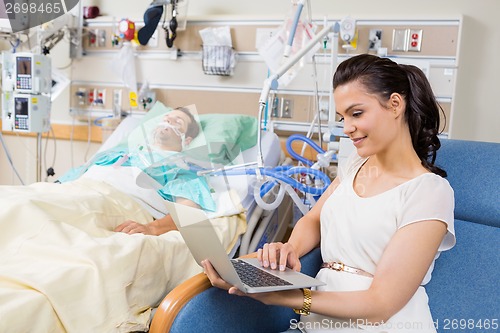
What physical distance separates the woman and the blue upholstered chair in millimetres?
68

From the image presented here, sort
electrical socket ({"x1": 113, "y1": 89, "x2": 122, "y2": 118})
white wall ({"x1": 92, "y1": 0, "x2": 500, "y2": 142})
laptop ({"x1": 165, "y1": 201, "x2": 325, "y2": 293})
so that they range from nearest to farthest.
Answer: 1. laptop ({"x1": 165, "y1": 201, "x2": 325, "y2": 293})
2. white wall ({"x1": 92, "y1": 0, "x2": 500, "y2": 142})
3. electrical socket ({"x1": 113, "y1": 89, "x2": 122, "y2": 118})

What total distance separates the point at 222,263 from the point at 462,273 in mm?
706

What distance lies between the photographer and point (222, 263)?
1.04 metres

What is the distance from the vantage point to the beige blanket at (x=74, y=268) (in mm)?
1210

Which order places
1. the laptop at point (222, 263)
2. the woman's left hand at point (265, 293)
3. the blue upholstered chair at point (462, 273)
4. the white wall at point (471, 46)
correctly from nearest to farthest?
the laptop at point (222, 263) → the woman's left hand at point (265, 293) → the blue upholstered chair at point (462, 273) → the white wall at point (471, 46)

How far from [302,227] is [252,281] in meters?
0.43

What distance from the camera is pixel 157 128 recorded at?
196 centimetres

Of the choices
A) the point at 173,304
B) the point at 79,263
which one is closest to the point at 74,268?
the point at 79,263

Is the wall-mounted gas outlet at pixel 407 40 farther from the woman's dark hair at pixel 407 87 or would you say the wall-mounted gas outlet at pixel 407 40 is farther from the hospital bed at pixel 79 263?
the woman's dark hair at pixel 407 87

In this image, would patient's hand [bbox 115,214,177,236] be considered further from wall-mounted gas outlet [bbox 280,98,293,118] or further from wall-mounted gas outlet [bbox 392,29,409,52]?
wall-mounted gas outlet [bbox 392,29,409,52]

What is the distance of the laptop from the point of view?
1.00 metres

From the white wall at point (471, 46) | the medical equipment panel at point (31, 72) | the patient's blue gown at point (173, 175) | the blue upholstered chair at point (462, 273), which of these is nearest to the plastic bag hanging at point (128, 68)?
the medical equipment panel at point (31, 72)

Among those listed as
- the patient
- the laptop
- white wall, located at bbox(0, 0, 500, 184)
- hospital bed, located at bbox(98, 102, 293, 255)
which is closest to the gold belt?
the laptop

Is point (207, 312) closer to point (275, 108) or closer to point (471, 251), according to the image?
point (471, 251)
